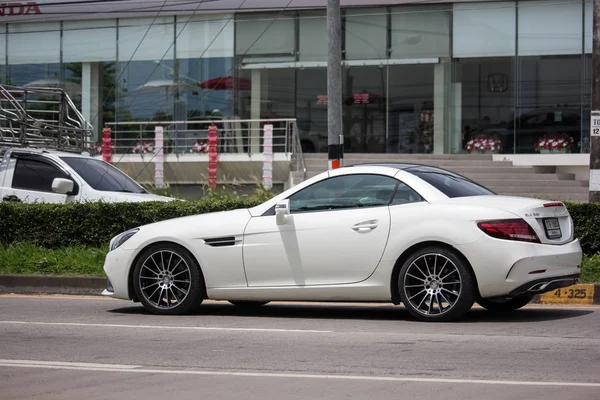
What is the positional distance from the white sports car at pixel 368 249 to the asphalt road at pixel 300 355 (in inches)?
11.8

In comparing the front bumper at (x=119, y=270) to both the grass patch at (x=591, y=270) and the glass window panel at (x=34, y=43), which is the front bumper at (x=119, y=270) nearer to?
the grass patch at (x=591, y=270)

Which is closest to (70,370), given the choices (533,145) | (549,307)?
(549,307)

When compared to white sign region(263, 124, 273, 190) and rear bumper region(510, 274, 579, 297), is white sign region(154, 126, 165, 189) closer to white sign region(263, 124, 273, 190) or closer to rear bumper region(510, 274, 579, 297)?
white sign region(263, 124, 273, 190)

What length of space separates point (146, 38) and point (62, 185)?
1747cm

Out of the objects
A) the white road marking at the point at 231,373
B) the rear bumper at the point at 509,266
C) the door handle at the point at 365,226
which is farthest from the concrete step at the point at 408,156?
the white road marking at the point at 231,373

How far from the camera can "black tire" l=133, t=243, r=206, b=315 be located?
9891 millimetres

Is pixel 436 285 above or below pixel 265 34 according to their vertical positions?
below

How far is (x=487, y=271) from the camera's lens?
873 cm

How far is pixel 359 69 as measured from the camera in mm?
30391

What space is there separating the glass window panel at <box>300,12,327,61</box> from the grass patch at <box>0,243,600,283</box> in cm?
1742

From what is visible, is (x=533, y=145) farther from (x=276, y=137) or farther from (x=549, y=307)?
(x=549, y=307)

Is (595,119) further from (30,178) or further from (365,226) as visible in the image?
(30,178)

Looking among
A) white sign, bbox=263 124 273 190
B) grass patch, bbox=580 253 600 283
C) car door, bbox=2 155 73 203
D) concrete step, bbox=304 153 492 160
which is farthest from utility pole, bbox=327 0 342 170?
concrete step, bbox=304 153 492 160

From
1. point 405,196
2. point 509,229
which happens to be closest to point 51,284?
point 405,196
